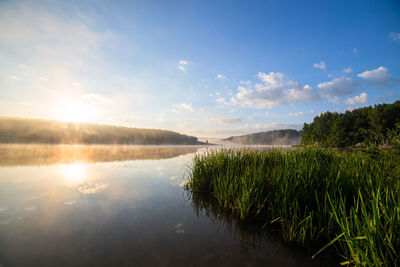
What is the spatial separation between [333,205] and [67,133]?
276 feet

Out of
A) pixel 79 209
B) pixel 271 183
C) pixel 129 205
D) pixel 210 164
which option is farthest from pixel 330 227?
pixel 79 209

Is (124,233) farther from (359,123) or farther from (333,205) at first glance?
(359,123)

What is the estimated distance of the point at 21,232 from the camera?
4.02 m

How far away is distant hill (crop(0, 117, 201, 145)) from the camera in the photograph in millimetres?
56428

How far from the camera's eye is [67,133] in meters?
65.0

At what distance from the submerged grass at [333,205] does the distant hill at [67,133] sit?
7625 centimetres

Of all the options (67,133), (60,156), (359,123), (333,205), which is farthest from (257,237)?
(67,133)

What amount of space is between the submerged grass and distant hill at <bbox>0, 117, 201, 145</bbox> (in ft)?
250

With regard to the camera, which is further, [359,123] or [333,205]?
[359,123]

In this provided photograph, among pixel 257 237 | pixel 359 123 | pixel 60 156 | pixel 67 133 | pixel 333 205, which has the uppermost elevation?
pixel 359 123

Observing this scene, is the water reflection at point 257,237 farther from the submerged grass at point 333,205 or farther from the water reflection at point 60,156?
the water reflection at point 60,156

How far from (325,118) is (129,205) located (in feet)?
334

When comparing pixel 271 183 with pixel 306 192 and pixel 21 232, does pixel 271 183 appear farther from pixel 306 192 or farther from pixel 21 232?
pixel 21 232

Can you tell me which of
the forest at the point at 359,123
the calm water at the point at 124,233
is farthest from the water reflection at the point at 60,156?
the forest at the point at 359,123
